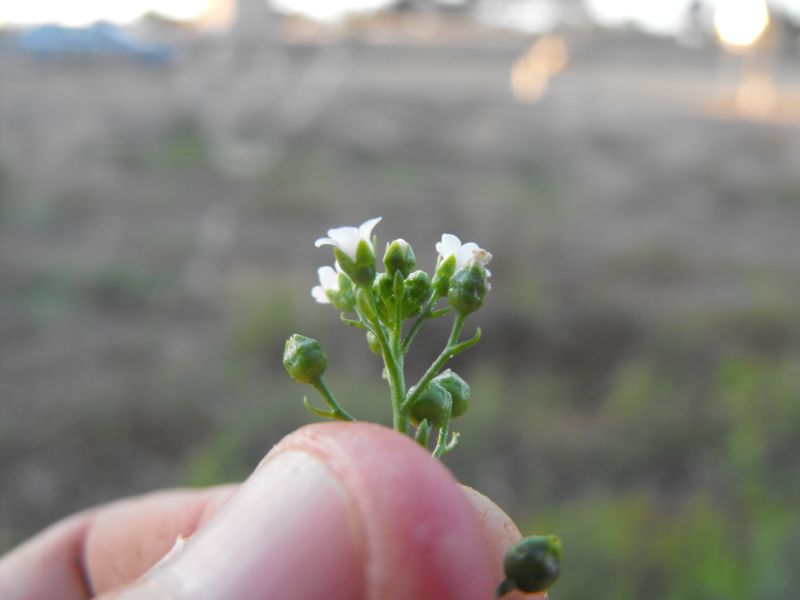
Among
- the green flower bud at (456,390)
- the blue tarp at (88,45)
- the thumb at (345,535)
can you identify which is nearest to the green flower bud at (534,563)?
the thumb at (345,535)

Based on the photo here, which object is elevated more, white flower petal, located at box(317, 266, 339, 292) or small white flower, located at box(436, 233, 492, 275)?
small white flower, located at box(436, 233, 492, 275)

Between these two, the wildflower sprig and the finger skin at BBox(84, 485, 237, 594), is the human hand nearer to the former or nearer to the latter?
the wildflower sprig

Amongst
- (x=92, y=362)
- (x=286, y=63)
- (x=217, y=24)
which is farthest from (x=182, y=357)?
(x=217, y=24)

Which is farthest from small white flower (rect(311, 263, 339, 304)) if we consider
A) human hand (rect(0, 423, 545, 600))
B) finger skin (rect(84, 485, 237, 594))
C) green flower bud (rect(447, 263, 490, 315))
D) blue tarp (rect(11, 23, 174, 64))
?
blue tarp (rect(11, 23, 174, 64))

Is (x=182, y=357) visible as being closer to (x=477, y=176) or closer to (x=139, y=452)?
(x=139, y=452)

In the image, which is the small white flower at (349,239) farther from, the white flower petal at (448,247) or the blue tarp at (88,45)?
the blue tarp at (88,45)

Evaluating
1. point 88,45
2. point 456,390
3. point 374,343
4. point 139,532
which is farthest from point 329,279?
point 88,45
